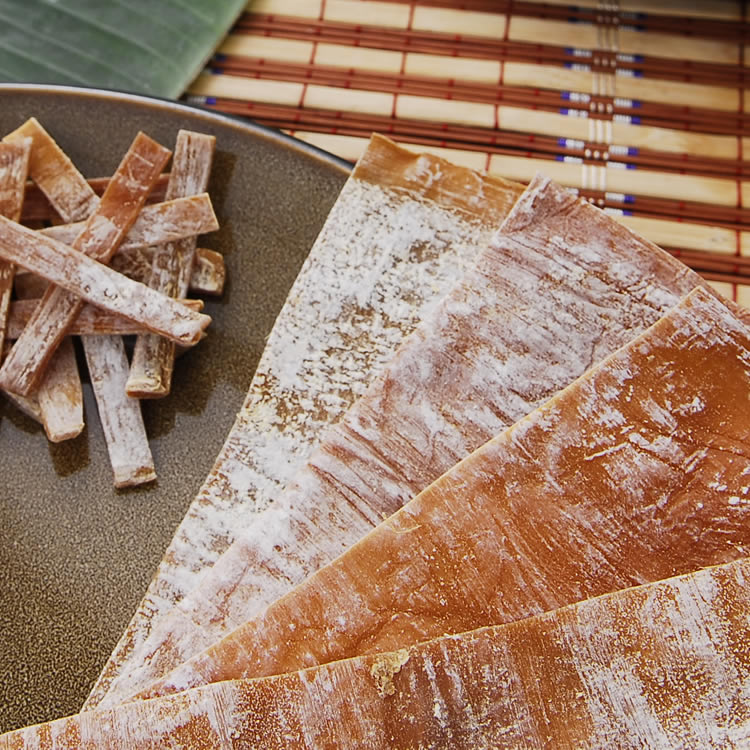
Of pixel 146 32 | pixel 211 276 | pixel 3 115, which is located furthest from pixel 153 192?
pixel 146 32

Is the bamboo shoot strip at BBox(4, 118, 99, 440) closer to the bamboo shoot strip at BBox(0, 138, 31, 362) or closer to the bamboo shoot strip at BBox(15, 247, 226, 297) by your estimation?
the bamboo shoot strip at BBox(0, 138, 31, 362)

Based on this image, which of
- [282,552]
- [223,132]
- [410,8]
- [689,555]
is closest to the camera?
[689,555]

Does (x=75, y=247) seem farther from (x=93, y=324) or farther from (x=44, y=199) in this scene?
(x=44, y=199)

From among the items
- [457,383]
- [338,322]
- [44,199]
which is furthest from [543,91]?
[44,199]

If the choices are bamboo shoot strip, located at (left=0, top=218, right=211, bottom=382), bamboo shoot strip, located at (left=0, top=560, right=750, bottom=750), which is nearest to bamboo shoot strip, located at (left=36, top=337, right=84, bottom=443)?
bamboo shoot strip, located at (left=0, top=218, right=211, bottom=382)

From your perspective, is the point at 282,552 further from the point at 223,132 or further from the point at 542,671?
the point at 223,132
